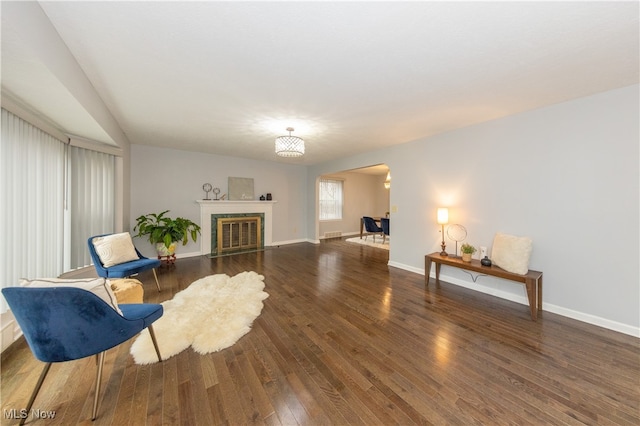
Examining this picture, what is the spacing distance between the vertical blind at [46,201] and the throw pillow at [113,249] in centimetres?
39

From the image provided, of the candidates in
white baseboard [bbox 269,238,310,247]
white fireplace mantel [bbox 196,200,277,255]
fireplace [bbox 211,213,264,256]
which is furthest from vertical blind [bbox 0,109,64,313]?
white baseboard [bbox 269,238,310,247]

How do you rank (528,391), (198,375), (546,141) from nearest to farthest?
(528,391), (198,375), (546,141)

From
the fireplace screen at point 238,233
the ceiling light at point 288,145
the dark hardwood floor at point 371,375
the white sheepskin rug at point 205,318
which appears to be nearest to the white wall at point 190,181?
the fireplace screen at point 238,233

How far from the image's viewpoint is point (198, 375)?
5.54 feet

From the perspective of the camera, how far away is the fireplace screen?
5742 millimetres

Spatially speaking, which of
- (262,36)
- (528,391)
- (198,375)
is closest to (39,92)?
(262,36)

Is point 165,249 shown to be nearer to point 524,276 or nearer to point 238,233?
point 238,233

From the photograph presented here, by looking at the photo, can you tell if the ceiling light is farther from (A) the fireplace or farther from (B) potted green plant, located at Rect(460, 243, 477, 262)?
(A) the fireplace

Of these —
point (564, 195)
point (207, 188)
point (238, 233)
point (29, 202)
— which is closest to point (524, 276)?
point (564, 195)

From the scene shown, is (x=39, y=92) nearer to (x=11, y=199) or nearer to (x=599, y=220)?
(x=11, y=199)

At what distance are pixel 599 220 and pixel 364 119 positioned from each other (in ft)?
9.43

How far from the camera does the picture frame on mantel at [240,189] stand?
597 cm

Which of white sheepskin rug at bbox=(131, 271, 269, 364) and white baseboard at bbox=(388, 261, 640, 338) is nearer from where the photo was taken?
white sheepskin rug at bbox=(131, 271, 269, 364)

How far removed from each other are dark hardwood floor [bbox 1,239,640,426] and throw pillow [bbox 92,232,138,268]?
44.3 inches
